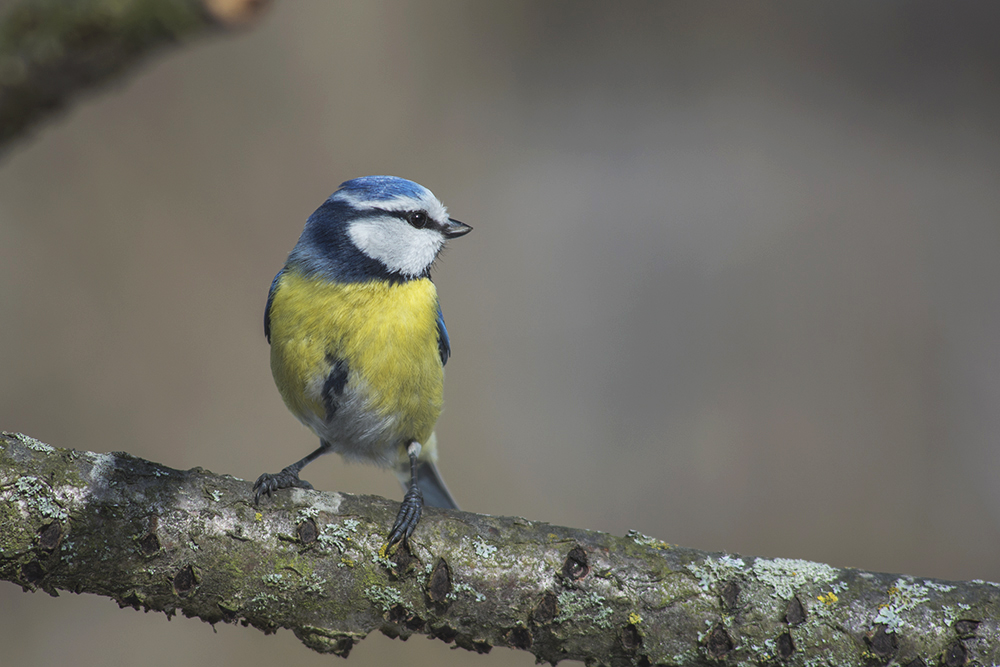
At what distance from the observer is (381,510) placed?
1.10 metres

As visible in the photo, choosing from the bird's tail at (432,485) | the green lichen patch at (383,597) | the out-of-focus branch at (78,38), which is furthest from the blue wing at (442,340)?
the out-of-focus branch at (78,38)

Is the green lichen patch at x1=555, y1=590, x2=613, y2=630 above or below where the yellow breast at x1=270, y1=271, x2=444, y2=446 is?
below

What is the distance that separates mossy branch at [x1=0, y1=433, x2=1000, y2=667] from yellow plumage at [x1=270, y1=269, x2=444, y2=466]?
0.29 m

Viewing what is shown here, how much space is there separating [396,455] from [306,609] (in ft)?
1.87

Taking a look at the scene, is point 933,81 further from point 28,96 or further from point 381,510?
point 28,96

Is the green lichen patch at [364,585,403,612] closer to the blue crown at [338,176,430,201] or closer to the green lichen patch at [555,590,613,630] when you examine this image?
the green lichen patch at [555,590,613,630]

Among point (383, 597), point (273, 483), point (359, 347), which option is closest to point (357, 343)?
point (359, 347)

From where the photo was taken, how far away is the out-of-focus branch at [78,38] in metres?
0.44

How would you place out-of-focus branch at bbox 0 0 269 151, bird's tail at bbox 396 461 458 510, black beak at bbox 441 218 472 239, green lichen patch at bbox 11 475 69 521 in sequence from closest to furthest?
1. out-of-focus branch at bbox 0 0 269 151
2. green lichen patch at bbox 11 475 69 521
3. black beak at bbox 441 218 472 239
4. bird's tail at bbox 396 461 458 510

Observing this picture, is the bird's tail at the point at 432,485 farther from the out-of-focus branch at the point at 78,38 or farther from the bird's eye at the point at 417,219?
the out-of-focus branch at the point at 78,38

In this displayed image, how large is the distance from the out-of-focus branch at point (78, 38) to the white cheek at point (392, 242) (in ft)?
2.81

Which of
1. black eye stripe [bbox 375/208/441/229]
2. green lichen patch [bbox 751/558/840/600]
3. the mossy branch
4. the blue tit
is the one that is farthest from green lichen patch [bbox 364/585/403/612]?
black eye stripe [bbox 375/208/441/229]

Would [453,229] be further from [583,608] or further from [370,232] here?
[583,608]

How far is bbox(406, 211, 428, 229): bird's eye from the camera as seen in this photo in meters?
1.38
